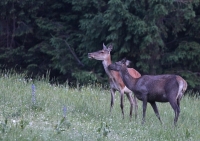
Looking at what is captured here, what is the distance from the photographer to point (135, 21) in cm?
2095

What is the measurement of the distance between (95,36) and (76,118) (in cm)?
1103

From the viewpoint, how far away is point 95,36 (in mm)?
A: 22594

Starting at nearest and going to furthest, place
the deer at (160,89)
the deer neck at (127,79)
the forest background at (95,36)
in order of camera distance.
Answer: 1. the deer at (160,89)
2. the deer neck at (127,79)
3. the forest background at (95,36)

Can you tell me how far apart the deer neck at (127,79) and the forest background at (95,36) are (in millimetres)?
7518

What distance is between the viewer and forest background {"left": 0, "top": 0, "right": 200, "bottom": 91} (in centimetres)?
2130

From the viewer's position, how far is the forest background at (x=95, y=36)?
69.9 feet

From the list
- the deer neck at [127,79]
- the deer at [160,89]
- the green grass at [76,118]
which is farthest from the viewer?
the deer neck at [127,79]

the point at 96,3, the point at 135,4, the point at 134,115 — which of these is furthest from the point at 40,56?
the point at 134,115

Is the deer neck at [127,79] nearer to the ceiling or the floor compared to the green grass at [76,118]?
nearer to the ceiling

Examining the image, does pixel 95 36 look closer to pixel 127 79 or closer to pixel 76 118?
pixel 127 79

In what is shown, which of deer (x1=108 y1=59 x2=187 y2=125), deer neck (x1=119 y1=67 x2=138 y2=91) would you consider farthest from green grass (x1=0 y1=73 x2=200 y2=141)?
deer neck (x1=119 y1=67 x2=138 y2=91)

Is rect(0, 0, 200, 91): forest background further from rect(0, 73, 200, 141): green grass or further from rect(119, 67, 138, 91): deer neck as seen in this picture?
rect(119, 67, 138, 91): deer neck

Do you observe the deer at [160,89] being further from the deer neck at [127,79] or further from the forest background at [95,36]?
the forest background at [95,36]

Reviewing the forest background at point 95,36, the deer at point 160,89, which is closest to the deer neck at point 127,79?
the deer at point 160,89
